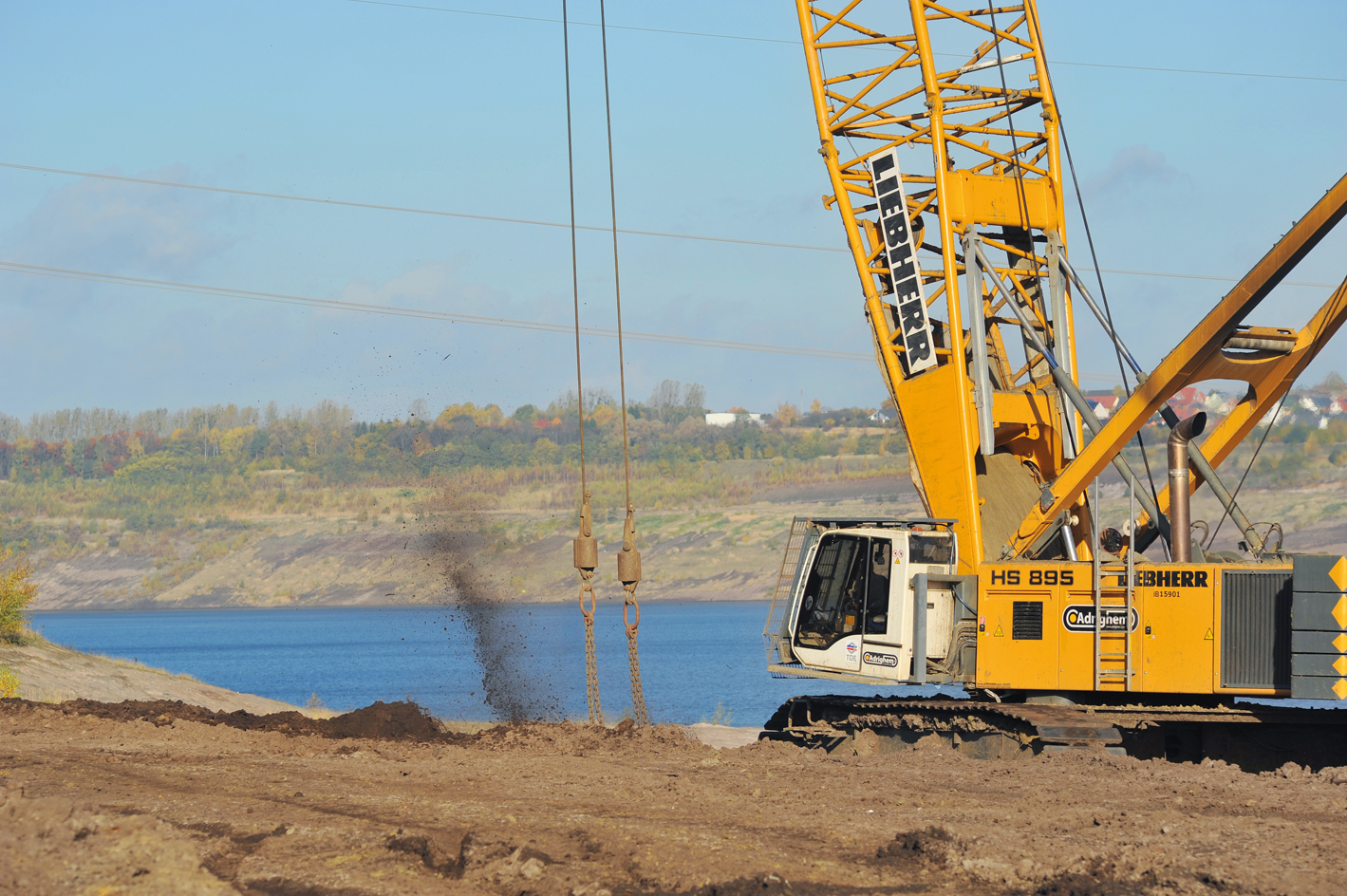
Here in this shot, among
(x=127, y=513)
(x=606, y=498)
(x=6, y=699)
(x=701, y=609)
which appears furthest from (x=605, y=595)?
(x=6, y=699)

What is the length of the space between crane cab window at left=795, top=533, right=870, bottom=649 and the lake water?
1246 centimetres

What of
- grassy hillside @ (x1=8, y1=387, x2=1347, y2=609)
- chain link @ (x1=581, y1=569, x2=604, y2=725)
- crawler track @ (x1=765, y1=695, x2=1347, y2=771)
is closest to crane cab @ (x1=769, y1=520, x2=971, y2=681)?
crawler track @ (x1=765, y1=695, x2=1347, y2=771)

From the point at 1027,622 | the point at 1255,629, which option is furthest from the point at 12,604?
the point at 1255,629

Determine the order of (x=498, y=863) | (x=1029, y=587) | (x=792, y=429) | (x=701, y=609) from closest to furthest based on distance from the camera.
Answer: (x=498, y=863), (x=1029, y=587), (x=701, y=609), (x=792, y=429)

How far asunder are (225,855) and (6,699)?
943 cm

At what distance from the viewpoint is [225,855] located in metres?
8.20

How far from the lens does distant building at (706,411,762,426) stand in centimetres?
16075

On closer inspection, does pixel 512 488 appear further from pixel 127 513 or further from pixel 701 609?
pixel 127 513

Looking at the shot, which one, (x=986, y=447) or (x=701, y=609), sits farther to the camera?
(x=701, y=609)

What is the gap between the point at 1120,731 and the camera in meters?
13.0

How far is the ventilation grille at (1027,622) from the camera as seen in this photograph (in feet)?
43.3

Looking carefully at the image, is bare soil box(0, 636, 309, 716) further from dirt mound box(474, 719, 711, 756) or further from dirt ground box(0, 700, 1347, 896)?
dirt mound box(474, 719, 711, 756)

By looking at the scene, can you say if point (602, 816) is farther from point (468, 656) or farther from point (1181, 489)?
point (468, 656)

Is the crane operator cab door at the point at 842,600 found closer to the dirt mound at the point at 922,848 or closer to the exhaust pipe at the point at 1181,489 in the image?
the exhaust pipe at the point at 1181,489
